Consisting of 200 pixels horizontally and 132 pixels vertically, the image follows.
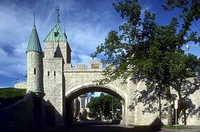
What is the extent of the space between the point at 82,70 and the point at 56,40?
46.0 ft

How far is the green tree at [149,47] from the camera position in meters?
19.4

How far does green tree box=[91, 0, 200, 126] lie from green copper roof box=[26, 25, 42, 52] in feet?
35.7

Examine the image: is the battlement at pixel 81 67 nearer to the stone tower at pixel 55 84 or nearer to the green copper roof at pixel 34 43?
the stone tower at pixel 55 84

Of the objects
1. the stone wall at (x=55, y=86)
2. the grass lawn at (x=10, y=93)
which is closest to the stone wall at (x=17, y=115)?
the stone wall at (x=55, y=86)

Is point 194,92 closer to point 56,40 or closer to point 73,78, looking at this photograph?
point 73,78

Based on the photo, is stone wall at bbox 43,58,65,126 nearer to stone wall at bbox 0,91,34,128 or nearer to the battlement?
the battlement

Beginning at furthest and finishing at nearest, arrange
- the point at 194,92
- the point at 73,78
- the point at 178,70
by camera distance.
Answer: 1. the point at 73,78
2. the point at 194,92
3. the point at 178,70

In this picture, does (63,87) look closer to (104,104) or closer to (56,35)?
A: (56,35)

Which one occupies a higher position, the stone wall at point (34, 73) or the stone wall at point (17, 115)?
the stone wall at point (34, 73)

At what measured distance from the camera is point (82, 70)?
3186 centimetres

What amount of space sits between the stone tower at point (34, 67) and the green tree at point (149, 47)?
10.7 m

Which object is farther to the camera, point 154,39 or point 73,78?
point 73,78

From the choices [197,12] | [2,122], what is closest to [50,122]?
[2,122]

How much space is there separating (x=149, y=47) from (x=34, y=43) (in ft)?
52.4
